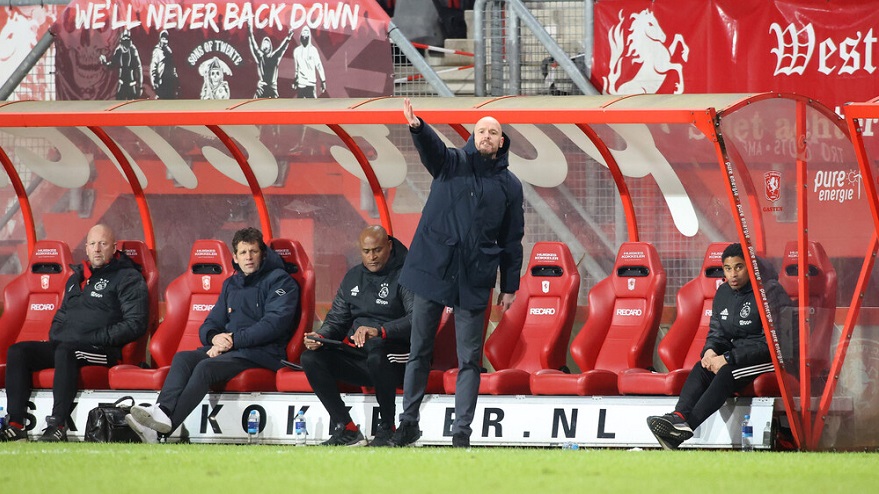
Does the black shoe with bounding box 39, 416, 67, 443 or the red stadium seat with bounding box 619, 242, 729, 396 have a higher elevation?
the red stadium seat with bounding box 619, 242, 729, 396

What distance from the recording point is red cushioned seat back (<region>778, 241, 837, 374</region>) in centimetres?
859

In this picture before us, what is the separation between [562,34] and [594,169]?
2410 millimetres

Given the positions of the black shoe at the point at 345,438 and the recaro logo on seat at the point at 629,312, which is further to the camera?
the recaro logo on seat at the point at 629,312

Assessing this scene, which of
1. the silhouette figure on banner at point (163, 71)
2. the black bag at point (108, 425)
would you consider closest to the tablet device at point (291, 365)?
the black bag at point (108, 425)

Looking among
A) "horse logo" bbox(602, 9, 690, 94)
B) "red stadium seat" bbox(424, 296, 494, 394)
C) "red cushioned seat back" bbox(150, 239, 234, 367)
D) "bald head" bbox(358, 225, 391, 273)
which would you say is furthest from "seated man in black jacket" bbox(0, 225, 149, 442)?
"horse logo" bbox(602, 9, 690, 94)

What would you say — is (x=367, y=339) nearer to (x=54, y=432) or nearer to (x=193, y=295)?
(x=193, y=295)

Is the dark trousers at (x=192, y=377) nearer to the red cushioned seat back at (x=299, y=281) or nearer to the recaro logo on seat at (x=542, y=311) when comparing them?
the red cushioned seat back at (x=299, y=281)

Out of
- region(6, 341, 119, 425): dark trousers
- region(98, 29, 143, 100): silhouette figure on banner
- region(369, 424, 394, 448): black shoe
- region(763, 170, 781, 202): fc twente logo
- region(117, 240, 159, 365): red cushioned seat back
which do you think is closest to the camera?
region(763, 170, 781, 202): fc twente logo

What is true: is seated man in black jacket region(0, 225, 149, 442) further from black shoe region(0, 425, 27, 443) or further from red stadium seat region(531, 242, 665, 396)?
red stadium seat region(531, 242, 665, 396)

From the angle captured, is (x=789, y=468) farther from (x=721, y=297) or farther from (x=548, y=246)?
(x=548, y=246)

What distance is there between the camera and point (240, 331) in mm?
9617

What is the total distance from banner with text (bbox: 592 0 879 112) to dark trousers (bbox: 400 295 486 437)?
153 inches

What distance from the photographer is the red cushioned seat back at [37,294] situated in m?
10.9

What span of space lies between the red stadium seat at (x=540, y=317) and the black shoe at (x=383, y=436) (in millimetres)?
1228
